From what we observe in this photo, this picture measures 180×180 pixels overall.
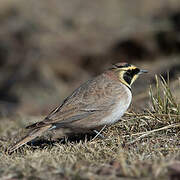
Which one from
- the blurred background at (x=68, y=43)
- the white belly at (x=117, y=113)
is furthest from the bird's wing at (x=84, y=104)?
the blurred background at (x=68, y=43)

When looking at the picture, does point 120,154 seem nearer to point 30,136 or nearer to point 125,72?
point 30,136

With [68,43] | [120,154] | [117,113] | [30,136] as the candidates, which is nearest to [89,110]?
[117,113]

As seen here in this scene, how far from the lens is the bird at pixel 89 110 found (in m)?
4.70

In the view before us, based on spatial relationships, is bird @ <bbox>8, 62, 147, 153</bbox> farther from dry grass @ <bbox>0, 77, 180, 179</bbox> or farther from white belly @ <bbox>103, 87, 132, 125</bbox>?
dry grass @ <bbox>0, 77, 180, 179</bbox>

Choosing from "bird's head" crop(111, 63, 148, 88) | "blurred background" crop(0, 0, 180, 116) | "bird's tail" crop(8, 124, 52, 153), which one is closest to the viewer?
"bird's tail" crop(8, 124, 52, 153)

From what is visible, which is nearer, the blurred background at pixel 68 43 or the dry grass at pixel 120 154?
the dry grass at pixel 120 154

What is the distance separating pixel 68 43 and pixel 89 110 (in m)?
10.0

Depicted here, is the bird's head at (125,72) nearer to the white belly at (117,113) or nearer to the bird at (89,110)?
the bird at (89,110)

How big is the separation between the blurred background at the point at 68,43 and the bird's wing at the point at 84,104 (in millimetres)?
5372

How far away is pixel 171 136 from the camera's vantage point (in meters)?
4.39

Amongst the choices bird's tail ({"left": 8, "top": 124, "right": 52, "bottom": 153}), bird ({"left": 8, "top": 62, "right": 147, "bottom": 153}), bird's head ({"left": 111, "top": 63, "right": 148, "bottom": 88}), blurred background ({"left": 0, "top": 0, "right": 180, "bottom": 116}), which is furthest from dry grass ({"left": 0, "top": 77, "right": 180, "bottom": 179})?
blurred background ({"left": 0, "top": 0, "right": 180, "bottom": 116})

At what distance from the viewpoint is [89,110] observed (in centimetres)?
487

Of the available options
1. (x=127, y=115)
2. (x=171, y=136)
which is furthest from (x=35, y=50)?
(x=171, y=136)

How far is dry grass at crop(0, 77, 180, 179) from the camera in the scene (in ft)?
10.1
